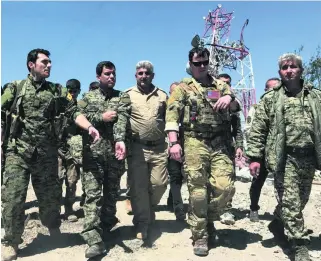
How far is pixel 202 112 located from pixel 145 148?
3.47 feet

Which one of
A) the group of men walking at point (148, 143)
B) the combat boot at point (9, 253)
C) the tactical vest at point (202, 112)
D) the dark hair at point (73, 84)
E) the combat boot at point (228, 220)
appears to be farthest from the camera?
the dark hair at point (73, 84)

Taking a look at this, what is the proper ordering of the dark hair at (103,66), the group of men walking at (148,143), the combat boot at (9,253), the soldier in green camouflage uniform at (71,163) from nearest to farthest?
the group of men walking at (148,143)
the combat boot at (9,253)
the dark hair at (103,66)
the soldier in green camouflage uniform at (71,163)

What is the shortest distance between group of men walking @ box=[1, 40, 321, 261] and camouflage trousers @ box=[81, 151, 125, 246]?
0.04 feet

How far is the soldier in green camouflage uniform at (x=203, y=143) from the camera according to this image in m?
4.33

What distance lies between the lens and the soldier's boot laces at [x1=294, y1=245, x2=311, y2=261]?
389 cm

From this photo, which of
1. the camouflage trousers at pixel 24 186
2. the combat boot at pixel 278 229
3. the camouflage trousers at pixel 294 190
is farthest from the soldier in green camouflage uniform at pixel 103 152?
the combat boot at pixel 278 229

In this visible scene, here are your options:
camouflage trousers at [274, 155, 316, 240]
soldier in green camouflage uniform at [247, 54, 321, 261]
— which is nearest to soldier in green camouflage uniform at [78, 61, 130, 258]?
soldier in green camouflage uniform at [247, 54, 321, 261]

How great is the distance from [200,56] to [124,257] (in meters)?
2.61

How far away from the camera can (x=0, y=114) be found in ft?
14.1

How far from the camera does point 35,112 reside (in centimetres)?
447

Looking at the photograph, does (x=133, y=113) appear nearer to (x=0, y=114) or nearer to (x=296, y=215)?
(x=0, y=114)

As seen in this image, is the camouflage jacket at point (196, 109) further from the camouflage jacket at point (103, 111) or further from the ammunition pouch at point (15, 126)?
the ammunition pouch at point (15, 126)

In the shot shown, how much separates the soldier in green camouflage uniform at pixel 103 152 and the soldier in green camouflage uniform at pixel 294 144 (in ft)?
5.99

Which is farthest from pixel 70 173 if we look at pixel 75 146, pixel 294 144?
pixel 294 144
